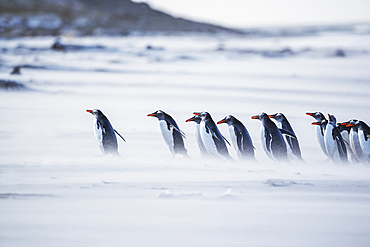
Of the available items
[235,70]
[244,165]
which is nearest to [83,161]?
[244,165]

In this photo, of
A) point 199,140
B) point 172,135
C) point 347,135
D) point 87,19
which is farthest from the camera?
point 87,19

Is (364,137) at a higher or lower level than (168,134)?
lower

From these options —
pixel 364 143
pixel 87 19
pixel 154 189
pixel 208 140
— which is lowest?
pixel 154 189

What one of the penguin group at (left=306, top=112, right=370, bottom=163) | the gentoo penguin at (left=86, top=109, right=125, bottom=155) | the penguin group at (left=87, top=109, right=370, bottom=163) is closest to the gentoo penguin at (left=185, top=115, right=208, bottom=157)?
the penguin group at (left=87, top=109, right=370, bottom=163)

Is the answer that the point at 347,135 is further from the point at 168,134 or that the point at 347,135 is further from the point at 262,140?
the point at 168,134

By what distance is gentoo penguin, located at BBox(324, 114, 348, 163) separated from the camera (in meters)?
3.55

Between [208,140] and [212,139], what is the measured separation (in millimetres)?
32

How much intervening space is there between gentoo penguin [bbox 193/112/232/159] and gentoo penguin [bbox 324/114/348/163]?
2.52 ft

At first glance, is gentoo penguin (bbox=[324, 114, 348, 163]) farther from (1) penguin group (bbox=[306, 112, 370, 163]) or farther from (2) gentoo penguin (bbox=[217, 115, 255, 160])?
(2) gentoo penguin (bbox=[217, 115, 255, 160])

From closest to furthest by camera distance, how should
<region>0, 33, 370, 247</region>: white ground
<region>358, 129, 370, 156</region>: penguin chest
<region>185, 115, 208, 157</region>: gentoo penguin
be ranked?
<region>0, 33, 370, 247</region>: white ground
<region>358, 129, 370, 156</region>: penguin chest
<region>185, 115, 208, 157</region>: gentoo penguin

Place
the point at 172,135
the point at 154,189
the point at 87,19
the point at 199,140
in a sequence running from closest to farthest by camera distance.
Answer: the point at 154,189
the point at 199,140
the point at 172,135
the point at 87,19

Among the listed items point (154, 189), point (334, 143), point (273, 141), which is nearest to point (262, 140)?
point (273, 141)

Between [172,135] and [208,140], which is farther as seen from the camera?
[172,135]

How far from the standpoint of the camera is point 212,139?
352 cm
